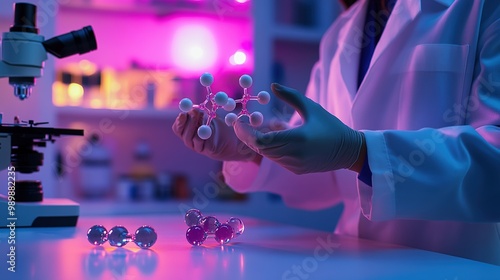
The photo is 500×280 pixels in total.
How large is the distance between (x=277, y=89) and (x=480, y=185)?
0.40 m

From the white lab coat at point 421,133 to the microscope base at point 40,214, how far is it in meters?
0.38

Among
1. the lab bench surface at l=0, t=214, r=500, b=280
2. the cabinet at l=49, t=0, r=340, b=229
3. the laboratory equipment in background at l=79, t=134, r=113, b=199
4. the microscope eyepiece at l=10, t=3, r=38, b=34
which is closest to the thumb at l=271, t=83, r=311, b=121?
the lab bench surface at l=0, t=214, r=500, b=280

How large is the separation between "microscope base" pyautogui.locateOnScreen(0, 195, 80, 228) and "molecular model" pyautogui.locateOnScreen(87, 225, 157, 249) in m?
0.30

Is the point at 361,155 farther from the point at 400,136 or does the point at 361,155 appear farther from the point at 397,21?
the point at 397,21

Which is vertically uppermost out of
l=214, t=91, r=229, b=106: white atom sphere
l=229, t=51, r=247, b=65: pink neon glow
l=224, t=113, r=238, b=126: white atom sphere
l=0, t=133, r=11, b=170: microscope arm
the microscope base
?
l=229, t=51, r=247, b=65: pink neon glow

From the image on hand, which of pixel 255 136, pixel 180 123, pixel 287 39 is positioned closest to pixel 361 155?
pixel 255 136

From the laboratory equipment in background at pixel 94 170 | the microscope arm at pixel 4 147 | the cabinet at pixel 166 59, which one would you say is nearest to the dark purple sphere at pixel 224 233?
the microscope arm at pixel 4 147

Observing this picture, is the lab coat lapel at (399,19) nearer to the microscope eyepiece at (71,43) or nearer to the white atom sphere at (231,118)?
the white atom sphere at (231,118)

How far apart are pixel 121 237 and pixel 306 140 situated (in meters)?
0.35

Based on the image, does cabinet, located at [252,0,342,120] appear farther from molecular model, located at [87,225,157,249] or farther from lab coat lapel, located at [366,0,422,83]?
molecular model, located at [87,225,157,249]

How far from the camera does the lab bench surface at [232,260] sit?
2.38 ft

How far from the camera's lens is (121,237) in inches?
36.6

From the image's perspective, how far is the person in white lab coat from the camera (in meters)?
0.91

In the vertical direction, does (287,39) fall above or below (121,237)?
above
